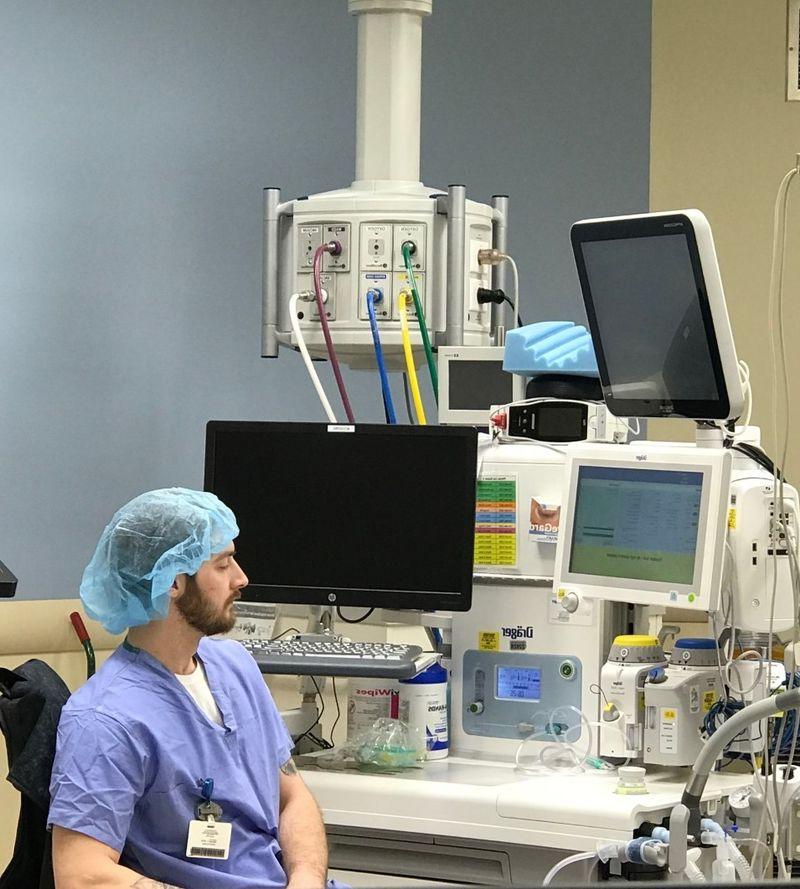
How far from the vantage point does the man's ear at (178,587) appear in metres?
2.25

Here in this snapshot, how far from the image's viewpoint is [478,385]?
318cm

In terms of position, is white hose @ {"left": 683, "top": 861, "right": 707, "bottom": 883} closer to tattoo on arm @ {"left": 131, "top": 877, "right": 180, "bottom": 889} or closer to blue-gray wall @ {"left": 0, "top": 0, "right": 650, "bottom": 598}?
tattoo on arm @ {"left": 131, "top": 877, "right": 180, "bottom": 889}

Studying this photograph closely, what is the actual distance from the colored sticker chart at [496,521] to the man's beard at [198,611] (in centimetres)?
79

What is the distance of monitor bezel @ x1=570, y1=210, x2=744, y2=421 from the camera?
2.45m

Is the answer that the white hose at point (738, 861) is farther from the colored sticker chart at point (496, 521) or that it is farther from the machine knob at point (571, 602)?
the colored sticker chart at point (496, 521)

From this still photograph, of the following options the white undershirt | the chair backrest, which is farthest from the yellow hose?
the chair backrest

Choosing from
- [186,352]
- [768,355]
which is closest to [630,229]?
[186,352]

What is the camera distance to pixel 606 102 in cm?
469

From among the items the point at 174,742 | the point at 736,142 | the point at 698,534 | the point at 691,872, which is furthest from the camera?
the point at 736,142

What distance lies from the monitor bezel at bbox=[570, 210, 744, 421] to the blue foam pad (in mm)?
262

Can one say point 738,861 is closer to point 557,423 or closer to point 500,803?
point 500,803

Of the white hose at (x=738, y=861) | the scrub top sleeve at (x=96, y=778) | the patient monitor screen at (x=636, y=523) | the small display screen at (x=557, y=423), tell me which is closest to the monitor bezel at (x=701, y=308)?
the patient monitor screen at (x=636, y=523)

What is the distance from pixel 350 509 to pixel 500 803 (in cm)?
67

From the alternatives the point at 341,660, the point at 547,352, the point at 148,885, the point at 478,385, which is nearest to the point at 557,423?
the point at 547,352
